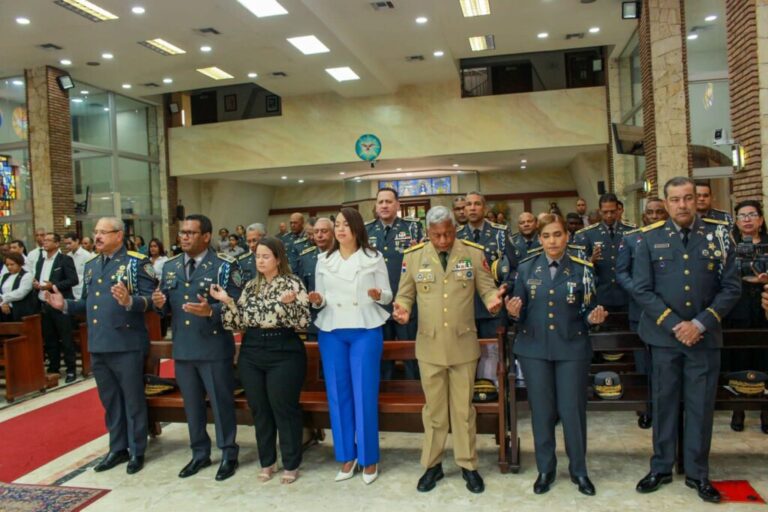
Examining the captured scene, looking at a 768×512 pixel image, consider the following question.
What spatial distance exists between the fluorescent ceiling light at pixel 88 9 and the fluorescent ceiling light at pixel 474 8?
233 inches

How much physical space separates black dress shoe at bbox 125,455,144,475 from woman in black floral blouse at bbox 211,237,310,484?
0.89m

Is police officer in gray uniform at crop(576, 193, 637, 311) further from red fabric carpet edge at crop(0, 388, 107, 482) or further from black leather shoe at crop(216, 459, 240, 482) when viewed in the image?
red fabric carpet edge at crop(0, 388, 107, 482)

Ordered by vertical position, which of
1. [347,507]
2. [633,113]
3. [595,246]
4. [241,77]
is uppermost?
[241,77]

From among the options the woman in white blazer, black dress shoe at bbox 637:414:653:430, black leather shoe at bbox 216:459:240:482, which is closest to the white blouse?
the woman in white blazer

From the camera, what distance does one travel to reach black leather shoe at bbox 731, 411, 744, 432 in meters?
4.32

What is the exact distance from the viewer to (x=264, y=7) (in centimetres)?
954

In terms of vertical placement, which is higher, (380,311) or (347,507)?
(380,311)

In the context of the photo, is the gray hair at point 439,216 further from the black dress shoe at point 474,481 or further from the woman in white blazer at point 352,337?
the black dress shoe at point 474,481

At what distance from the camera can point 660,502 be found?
324 centimetres

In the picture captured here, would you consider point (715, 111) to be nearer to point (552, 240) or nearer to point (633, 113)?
point (633, 113)

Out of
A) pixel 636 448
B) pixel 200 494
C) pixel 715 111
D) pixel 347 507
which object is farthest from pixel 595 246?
pixel 715 111

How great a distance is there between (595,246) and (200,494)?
4.02 metres

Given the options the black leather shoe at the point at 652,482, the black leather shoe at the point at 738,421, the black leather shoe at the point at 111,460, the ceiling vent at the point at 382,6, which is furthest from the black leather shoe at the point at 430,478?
the ceiling vent at the point at 382,6

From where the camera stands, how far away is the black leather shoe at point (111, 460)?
159 inches
